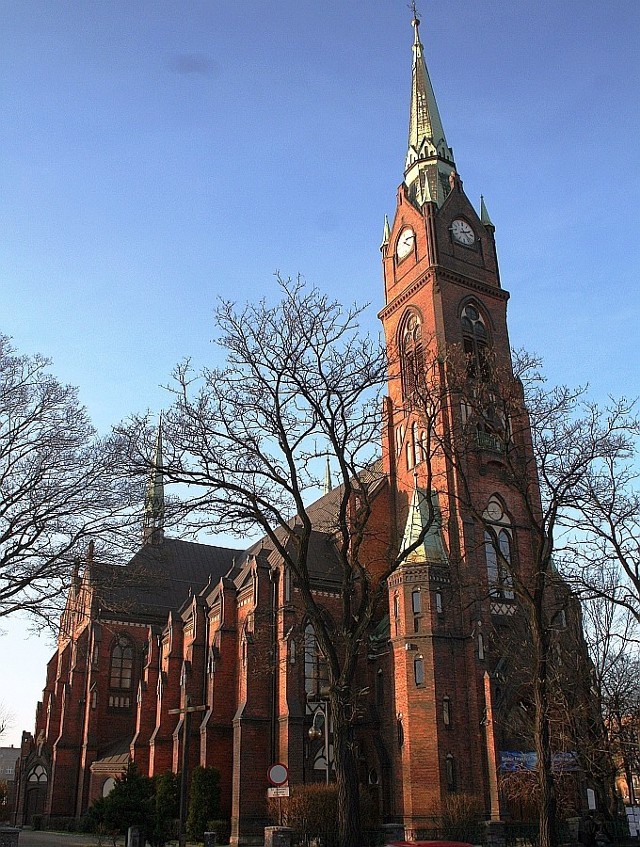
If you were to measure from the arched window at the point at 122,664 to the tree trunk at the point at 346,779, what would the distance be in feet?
Result: 112

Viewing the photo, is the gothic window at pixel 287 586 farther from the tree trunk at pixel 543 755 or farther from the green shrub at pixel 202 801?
the tree trunk at pixel 543 755

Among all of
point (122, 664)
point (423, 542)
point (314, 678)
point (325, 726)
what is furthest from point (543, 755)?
point (122, 664)

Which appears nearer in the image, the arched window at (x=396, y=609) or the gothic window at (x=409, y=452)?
the arched window at (x=396, y=609)

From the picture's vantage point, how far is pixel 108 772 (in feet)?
133

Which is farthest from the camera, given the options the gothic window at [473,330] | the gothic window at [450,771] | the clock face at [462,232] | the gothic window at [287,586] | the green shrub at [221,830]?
the clock face at [462,232]

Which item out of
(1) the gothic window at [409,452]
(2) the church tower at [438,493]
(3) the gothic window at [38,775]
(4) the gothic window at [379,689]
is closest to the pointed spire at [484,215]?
(2) the church tower at [438,493]

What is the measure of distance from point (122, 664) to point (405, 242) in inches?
1134

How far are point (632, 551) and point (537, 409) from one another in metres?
4.25

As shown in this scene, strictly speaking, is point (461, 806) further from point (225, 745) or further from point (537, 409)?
point (537, 409)

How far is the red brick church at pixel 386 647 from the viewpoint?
94.9 feet

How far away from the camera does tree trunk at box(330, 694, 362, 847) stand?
13.9 metres

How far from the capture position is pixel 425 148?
145ft

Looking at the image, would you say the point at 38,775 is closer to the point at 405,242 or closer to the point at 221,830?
the point at 221,830

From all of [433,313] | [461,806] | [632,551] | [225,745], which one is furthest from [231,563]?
[632,551]
